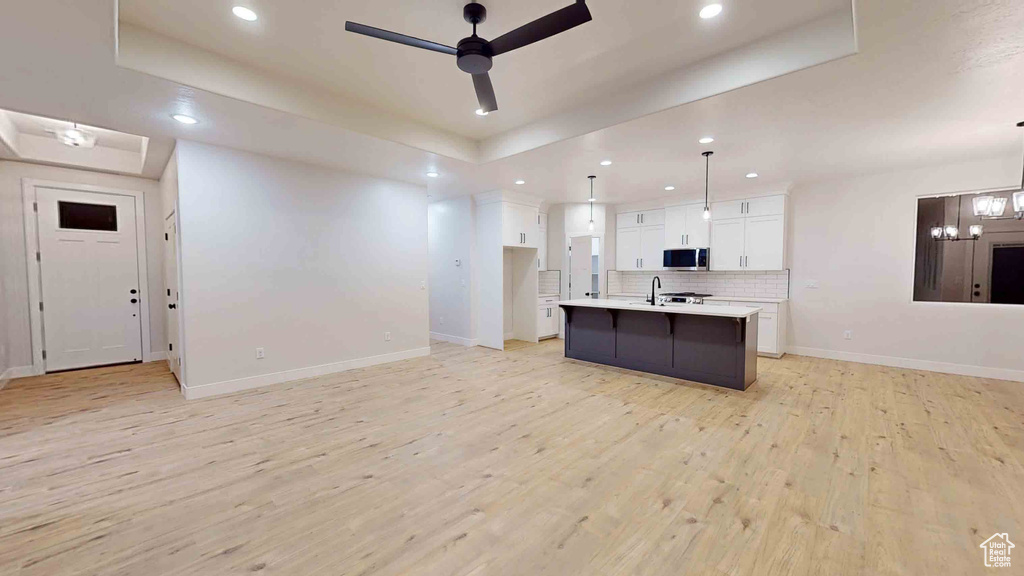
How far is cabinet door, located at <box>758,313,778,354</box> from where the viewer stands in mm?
5840

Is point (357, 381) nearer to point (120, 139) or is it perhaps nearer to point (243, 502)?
point (243, 502)

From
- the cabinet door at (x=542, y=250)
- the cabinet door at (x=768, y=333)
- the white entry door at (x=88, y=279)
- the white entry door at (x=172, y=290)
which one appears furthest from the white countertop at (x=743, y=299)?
the white entry door at (x=88, y=279)

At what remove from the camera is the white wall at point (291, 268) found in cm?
406

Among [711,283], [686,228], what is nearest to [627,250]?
[686,228]

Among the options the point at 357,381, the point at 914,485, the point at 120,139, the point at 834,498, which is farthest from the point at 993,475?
the point at 120,139

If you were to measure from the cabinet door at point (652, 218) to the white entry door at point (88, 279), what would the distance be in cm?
840

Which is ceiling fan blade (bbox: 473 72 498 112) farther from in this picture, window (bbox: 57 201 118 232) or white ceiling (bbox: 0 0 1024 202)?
window (bbox: 57 201 118 232)

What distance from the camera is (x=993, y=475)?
2492 mm

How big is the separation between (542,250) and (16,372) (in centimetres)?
756

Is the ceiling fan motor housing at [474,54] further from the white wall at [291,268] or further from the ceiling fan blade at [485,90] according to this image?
the white wall at [291,268]

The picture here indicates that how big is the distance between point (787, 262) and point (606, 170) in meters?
3.55

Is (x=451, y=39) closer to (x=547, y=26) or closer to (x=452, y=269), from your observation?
(x=547, y=26)

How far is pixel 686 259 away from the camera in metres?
6.82

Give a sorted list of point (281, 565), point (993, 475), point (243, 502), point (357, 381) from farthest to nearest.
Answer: point (357, 381), point (993, 475), point (243, 502), point (281, 565)
